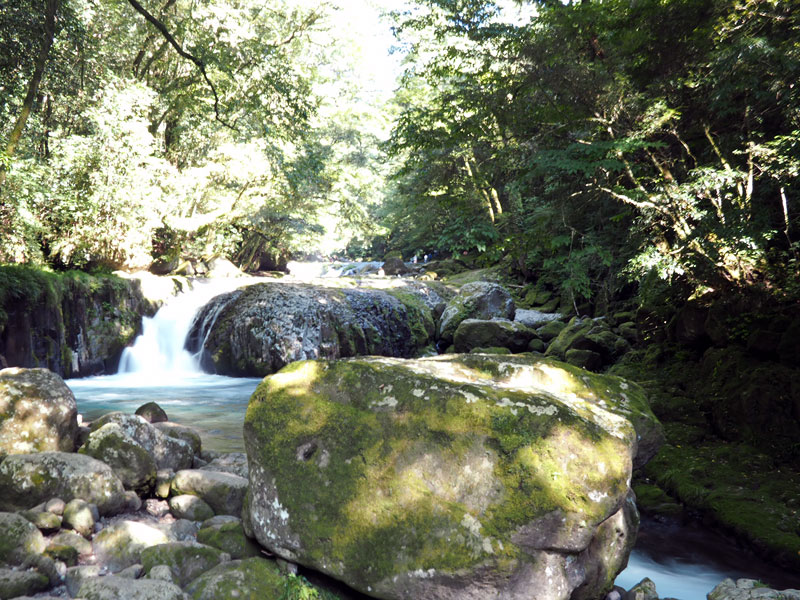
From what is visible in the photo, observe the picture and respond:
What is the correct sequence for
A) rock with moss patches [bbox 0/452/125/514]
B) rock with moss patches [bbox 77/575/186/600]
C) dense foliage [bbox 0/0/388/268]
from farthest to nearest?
dense foliage [bbox 0/0/388/268], rock with moss patches [bbox 0/452/125/514], rock with moss patches [bbox 77/575/186/600]

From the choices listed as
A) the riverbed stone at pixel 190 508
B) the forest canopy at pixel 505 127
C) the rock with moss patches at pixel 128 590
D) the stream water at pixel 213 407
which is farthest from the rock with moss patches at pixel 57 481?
the forest canopy at pixel 505 127

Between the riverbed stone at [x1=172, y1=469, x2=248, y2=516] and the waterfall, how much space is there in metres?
8.63

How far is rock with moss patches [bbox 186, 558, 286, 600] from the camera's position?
2.65 meters

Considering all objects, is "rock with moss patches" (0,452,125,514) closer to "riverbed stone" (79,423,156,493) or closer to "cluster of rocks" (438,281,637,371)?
"riverbed stone" (79,423,156,493)

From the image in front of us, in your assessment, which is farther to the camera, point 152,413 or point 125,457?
point 152,413

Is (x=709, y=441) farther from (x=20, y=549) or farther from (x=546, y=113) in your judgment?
(x=20, y=549)

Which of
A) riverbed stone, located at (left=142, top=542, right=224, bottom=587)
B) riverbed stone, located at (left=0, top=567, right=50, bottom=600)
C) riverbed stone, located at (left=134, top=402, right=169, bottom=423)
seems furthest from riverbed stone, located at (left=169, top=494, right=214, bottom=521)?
riverbed stone, located at (left=134, top=402, right=169, bottom=423)

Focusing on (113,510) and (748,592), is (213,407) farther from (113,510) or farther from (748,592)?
(748,592)

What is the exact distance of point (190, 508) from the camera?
159 inches

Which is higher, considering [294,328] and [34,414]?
[294,328]

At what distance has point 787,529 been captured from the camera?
428 centimetres

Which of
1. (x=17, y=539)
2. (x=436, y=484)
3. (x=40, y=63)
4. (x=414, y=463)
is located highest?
(x=40, y=63)

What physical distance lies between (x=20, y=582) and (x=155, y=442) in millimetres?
2268

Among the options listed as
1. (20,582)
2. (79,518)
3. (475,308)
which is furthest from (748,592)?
(475,308)
